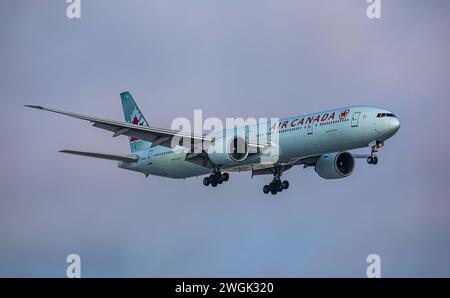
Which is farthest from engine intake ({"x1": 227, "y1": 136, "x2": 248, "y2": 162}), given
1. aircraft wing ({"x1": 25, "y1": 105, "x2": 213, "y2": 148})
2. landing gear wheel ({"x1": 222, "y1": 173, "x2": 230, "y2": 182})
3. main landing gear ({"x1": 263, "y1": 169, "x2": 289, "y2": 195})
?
main landing gear ({"x1": 263, "y1": 169, "x2": 289, "y2": 195})

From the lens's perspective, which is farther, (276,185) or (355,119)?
(276,185)

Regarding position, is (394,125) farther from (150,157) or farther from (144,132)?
(150,157)

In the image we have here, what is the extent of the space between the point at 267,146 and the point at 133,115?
1714cm

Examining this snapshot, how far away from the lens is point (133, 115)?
8275 cm

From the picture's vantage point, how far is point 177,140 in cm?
7106

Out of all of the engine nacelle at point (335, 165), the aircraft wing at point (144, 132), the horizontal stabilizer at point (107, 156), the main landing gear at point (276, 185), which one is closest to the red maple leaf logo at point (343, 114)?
the engine nacelle at point (335, 165)

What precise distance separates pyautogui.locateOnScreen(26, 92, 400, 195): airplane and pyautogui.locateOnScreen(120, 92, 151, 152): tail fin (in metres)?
3.14

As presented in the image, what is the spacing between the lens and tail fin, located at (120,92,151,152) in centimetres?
8031

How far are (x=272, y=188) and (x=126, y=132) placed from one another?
11.8 metres

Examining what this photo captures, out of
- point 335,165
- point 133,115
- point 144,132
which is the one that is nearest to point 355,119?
point 335,165

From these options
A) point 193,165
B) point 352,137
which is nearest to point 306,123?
point 352,137

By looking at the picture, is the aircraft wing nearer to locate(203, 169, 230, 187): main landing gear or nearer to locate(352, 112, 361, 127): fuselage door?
locate(203, 169, 230, 187): main landing gear
